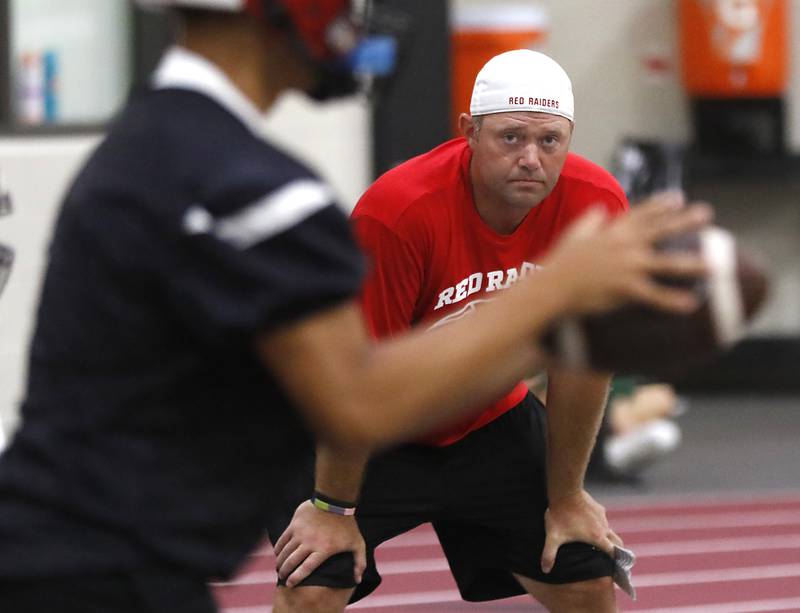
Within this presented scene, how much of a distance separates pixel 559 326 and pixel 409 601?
417 centimetres

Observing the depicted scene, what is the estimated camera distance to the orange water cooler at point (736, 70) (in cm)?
984

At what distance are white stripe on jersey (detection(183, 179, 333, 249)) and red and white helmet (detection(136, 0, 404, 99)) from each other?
0.25 metres

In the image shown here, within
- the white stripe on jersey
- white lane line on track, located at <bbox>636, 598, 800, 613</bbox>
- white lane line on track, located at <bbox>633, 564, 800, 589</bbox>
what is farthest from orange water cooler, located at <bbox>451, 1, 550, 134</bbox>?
the white stripe on jersey

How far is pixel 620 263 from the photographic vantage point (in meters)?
2.04

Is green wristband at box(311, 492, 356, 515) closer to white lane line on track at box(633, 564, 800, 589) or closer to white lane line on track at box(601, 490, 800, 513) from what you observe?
white lane line on track at box(633, 564, 800, 589)

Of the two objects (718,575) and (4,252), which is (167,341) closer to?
(4,252)

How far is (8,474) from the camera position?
219 centimetres

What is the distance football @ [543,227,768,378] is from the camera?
2.11m

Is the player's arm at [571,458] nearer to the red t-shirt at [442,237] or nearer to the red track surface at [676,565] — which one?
the red t-shirt at [442,237]

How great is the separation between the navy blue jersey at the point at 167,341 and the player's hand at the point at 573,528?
1843 millimetres

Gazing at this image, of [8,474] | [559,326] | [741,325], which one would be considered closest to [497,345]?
[559,326]

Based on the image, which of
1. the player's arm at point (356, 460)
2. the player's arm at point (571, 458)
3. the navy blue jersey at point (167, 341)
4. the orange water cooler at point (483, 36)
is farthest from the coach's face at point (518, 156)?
the orange water cooler at point (483, 36)

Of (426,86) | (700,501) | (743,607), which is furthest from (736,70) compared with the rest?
(743,607)

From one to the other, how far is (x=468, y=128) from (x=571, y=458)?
0.83 m
